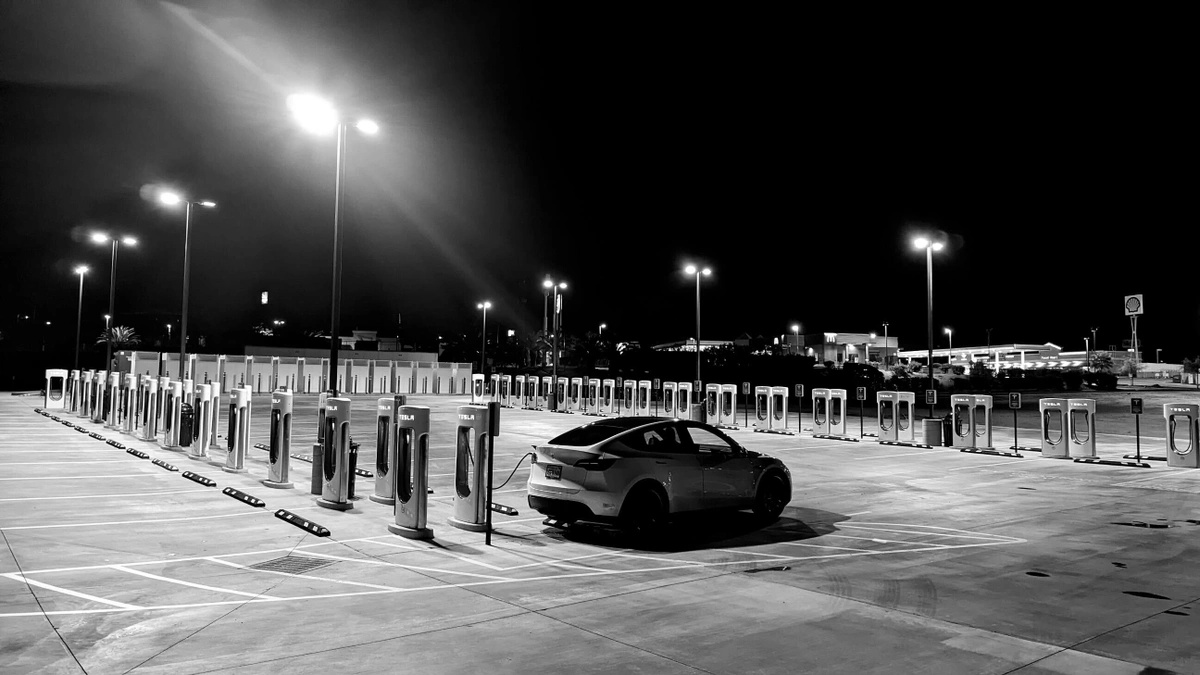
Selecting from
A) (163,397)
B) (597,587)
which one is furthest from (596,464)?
(163,397)

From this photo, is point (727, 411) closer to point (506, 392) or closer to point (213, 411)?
point (506, 392)

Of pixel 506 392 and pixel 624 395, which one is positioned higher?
pixel 624 395

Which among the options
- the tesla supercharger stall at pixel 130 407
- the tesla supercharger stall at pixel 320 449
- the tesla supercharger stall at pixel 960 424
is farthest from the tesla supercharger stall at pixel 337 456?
the tesla supercharger stall at pixel 960 424

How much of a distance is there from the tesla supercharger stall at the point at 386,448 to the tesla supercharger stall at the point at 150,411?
40.6ft

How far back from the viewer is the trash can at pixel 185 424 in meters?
19.0

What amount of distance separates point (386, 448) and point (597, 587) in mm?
5419

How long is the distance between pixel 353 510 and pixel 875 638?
7.98m

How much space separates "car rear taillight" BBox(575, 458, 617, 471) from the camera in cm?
926

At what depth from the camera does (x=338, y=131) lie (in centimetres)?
1438

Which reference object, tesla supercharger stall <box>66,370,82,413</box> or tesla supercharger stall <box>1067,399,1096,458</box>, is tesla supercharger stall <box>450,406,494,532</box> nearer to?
tesla supercharger stall <box>1067,399,1096,458</box>

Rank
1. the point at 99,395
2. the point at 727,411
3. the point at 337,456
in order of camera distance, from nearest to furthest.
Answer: the point at 337,456
the point at 99,395
the point at 727,411

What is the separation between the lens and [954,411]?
23516 mm

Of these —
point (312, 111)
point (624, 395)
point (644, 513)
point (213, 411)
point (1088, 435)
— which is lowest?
point (644, 513)

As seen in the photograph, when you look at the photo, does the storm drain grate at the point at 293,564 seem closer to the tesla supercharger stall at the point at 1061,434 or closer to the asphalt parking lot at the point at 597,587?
the asphalt parking lot at the point at 597,587
